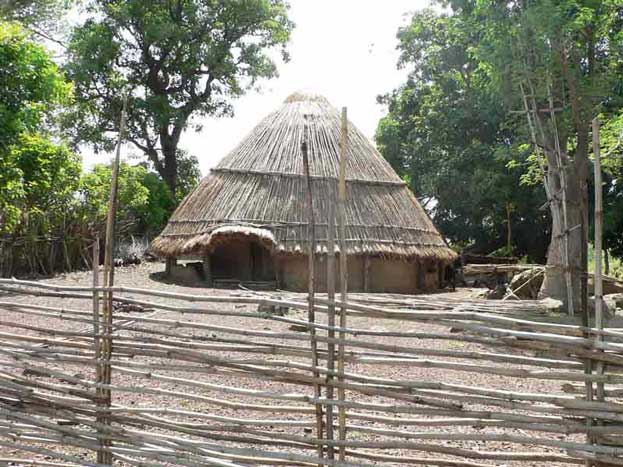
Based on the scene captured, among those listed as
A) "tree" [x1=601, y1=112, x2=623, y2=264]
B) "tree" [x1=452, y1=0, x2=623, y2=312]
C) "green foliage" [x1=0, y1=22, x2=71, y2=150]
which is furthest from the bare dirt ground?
"tree" [x1=601, y1=112, x2=623, y2=264]

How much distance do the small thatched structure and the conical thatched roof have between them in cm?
2

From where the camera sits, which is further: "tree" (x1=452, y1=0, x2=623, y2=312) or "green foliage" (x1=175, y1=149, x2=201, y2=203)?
"green foliage" (x1=175, y1=149, x2=201, y2=203)

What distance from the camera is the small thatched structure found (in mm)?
12578

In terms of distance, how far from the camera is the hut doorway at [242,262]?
43.0 ft

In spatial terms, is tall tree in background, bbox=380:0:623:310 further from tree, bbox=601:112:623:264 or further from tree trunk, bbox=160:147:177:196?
tree trunk, bbox=160:147:177:196

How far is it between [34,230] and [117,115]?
31.1ft

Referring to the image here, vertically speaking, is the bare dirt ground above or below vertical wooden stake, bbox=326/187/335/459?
below

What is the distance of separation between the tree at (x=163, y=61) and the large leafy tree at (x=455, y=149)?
185 inches

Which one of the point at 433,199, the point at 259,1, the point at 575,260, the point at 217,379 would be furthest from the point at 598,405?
the point at 259,1

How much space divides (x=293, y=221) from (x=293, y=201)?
1.69 ft

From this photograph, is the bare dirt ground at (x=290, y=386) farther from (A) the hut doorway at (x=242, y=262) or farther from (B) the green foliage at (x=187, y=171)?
(B) the green foliage at (x=187, y=171)

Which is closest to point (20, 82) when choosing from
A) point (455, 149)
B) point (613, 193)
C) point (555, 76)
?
point (555, 76)

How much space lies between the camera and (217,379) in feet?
16.8

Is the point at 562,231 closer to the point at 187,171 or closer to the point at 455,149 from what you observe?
the point at 455,149
